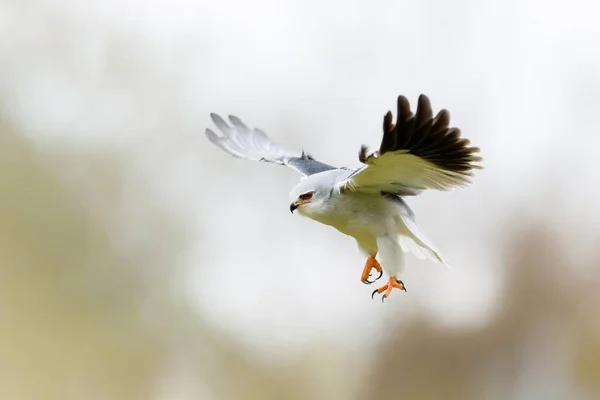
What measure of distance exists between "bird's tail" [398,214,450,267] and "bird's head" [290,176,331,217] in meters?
0.13

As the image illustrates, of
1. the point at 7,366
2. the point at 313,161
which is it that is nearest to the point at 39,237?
the point at 7,366

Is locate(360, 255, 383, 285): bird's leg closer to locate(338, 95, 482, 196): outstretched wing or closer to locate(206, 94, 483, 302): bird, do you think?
locate(206, 94, 483, 302): bird

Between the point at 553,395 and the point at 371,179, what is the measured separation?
221 cm

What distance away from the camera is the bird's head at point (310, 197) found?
87 cm

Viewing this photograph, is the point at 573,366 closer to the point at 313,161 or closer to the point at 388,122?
the point at 313,161

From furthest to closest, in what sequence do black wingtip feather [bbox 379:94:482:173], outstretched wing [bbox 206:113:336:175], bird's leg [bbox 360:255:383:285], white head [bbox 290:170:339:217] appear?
1. outstretched wing [bbox 206:113:336:175]
2. bird's leg [bbox 360:255:383:285]
3. white head [bbox 290:170:339:217]
4. black wingtip feather [bbox 379:94:482:173]

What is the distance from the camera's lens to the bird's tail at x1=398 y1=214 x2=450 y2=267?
923 millimetres

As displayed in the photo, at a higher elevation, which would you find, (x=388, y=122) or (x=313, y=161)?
(x=313, y=161)

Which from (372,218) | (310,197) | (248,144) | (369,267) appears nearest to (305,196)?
(310,197)

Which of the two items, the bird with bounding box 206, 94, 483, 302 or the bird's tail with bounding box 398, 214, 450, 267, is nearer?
the bird with bounding box 206, 94, 483, 302

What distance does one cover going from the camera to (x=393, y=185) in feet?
2.90

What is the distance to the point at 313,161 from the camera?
3.94 feet

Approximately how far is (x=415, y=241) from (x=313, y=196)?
21 centimetres

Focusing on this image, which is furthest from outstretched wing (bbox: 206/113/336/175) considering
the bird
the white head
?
the white head
